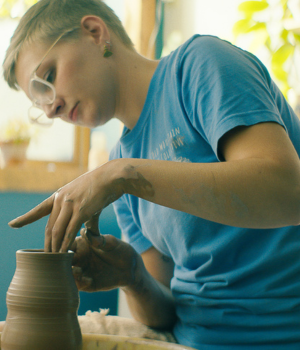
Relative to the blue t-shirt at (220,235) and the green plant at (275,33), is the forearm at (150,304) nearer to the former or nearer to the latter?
the blue t-shirt at (220,235)

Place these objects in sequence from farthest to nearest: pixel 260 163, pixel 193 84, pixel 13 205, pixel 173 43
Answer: pixel 173 43 < pixel 13 205 < pixel 193 84 < pixel 260 163

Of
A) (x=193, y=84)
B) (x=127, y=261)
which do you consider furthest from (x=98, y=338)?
(x=193, y=84)

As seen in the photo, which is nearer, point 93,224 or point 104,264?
point 93,224

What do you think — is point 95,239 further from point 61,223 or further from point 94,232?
point 61,223

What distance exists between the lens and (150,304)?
1.06m

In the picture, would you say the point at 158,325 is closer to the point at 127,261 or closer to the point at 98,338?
the point at 127,261

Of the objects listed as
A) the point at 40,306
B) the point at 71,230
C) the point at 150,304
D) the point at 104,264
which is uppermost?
the point at 71,230

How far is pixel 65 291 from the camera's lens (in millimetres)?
720

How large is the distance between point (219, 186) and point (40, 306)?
1.27ft

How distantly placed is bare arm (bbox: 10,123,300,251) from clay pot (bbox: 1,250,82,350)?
0.21 feet

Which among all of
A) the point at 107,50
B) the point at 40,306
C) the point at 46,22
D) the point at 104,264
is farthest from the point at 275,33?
the point at 40,306

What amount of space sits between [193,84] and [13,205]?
4.60 feet

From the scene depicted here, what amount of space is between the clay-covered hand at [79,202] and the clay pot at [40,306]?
58mm

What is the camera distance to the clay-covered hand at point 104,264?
98 centimetres
